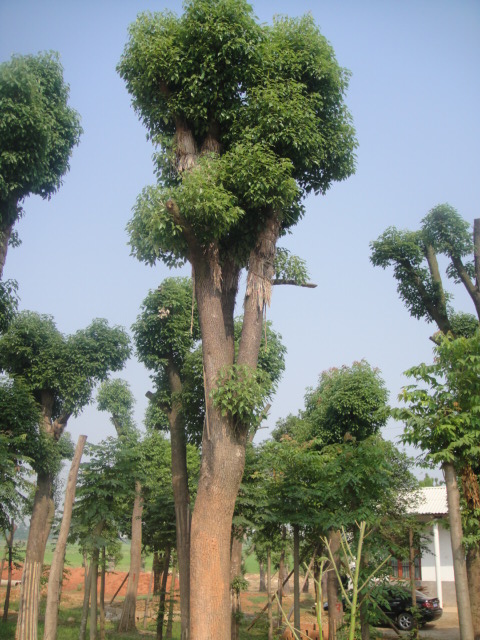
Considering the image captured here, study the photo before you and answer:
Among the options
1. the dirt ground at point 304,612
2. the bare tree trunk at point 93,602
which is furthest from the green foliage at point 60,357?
the dirt ground at point 304,612

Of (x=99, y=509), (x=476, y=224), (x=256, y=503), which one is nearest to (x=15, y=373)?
(x=99, y=509)

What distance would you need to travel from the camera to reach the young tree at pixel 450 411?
7723 mm

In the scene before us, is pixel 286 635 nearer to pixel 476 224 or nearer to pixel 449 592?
pixel 449 592

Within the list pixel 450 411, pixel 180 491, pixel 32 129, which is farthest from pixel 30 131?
pixel 450 411

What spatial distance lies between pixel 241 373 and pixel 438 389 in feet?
9.29

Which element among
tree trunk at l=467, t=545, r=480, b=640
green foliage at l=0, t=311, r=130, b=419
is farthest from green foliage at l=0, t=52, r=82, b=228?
tree trunk at l=467, t=545, r=480, b=640

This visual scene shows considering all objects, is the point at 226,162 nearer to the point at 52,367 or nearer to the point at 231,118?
the point at 231,118

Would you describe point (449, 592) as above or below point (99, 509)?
below

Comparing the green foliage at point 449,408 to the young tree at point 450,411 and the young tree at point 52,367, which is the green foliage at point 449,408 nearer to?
the young tree at point 450,411

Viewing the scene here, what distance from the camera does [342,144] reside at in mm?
10977

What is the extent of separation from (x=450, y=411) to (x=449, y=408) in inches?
3.6

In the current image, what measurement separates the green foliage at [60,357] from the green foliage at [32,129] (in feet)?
22.6

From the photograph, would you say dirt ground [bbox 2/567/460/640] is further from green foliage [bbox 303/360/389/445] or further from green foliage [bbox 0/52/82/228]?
green foliage [bbox 0/52/82/228]

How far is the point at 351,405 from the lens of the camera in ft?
62.5
